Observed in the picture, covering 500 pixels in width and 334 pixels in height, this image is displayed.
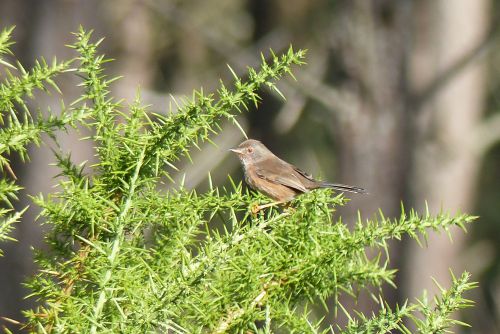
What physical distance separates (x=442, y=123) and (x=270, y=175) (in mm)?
4290

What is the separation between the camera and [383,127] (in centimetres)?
838

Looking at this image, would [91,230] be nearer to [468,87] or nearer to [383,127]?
[383,127]

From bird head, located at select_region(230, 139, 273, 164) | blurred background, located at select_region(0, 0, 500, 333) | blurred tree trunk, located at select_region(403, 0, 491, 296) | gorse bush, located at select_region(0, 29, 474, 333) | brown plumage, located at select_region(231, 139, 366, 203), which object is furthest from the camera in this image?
blurred tree trunk, located at select_region(403, 0, 491, 296)

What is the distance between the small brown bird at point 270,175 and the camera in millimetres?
5425

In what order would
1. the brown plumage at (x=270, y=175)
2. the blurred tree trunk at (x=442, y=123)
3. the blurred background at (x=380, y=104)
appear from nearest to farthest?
the brown plumage at (x=270, y=175) → the blurred background at (x=380, y=104) → the blurred tree trunk at (x=442, y=123)

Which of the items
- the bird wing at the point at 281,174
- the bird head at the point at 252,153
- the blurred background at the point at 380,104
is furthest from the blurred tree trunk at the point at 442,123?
the bird wing at the point at 281,174

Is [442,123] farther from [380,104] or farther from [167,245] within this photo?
[167,245]

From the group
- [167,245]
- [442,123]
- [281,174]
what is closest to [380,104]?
[442,123]

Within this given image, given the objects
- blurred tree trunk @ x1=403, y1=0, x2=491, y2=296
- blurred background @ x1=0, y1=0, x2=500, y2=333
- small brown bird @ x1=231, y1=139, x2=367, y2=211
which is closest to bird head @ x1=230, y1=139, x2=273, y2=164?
small brown bird @ x1=231, y1=139, x2=367, y2=211

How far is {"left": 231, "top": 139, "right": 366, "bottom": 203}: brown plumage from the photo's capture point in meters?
5.42

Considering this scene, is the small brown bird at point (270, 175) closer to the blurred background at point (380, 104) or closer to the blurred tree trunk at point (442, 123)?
the blurred background at point (380, 104)

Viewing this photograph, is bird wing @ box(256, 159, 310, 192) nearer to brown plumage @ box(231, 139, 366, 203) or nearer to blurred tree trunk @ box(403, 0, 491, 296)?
brown plumage @ box(231, 139, 366, 203)

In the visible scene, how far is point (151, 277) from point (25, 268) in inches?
229

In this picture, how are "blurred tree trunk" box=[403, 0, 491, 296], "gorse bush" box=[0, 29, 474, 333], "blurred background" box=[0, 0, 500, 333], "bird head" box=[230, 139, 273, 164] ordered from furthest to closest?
"blurred tree trunk" box=[403, 0, 491, 296], "blurred background" box=[0, 0, 500, 333], "bird head" box=[230, 139, 273, 164], "gorse bush" box=[0, 29, 474, 333]
